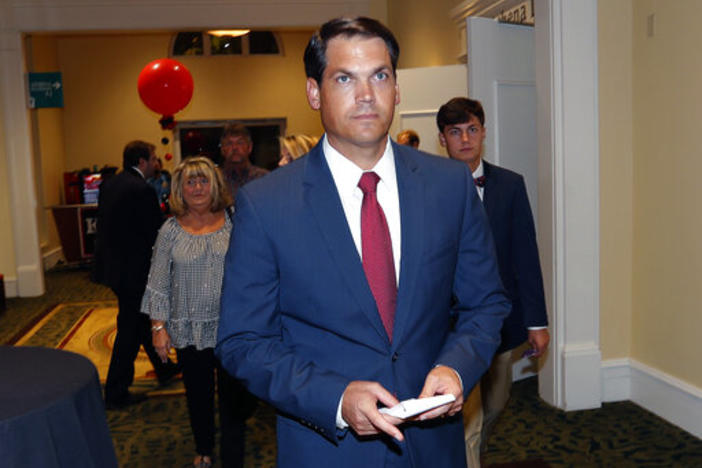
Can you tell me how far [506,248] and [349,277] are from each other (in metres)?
1.76

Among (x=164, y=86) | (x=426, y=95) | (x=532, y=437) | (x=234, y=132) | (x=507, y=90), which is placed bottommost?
(x=532, y=437)

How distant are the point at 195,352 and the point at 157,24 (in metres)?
5.96

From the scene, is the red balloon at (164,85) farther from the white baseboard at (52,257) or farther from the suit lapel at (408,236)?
the suit lapel at (408,236)

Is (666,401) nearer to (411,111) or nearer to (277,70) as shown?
(411,111)

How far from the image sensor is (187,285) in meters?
3.48

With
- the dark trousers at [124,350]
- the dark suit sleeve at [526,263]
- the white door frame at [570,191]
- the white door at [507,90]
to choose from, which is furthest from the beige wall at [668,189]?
the dark trousers at [124,350]

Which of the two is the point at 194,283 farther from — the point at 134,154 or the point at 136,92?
the point at 136,92

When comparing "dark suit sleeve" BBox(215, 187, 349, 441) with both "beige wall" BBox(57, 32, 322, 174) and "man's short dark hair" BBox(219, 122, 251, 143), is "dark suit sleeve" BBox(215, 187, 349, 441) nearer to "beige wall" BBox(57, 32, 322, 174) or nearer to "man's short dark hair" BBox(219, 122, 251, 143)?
"man's short dark hair" BBox(219, 122, 251, 143)

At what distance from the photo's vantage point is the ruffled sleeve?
3.53m

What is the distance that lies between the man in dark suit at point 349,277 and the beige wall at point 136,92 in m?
12.1

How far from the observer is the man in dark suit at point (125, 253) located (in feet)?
15.0

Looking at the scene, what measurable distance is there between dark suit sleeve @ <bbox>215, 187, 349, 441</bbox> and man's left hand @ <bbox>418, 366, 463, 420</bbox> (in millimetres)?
161

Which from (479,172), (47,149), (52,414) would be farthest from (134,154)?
(47,149)

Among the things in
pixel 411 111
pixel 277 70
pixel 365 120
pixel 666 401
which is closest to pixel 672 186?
pixel 666 401
